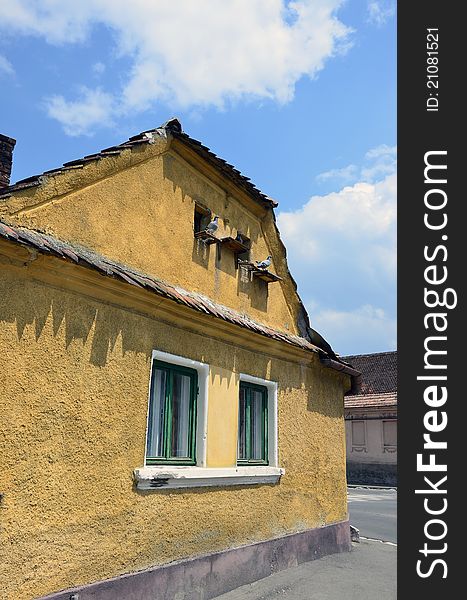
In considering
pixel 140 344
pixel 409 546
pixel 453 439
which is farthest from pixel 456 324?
pixel 140 344

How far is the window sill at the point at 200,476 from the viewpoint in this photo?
539cm

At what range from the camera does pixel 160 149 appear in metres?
6.56

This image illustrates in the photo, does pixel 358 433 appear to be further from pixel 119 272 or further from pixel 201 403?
pixel 119 272

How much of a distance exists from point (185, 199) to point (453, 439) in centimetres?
430

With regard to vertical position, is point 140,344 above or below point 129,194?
below

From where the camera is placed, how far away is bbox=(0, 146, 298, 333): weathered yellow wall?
205 inches

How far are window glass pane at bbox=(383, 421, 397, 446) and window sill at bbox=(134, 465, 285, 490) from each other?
21.8 metres

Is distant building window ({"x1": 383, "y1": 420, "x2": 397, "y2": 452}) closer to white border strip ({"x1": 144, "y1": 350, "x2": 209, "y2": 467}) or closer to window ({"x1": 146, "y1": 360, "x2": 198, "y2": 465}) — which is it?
white border strip ({"x1": 144, "y1": 350, "x2": 209, "y2": 467})

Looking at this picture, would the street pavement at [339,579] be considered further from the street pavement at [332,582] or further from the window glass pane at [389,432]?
the window glass pane at [389,432]

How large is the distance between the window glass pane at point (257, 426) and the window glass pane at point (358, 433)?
2274 centimetres

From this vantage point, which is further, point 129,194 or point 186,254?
point 186,254

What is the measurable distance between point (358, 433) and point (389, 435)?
182 centimetres

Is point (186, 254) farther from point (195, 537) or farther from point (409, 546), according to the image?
point (409, 546)

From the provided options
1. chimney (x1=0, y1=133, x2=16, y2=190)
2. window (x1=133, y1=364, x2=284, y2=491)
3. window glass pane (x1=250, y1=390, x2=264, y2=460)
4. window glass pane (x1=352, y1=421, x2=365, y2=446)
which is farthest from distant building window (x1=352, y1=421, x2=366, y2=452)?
chimney (x1=0, y1=133, x2=16, y2=190)
